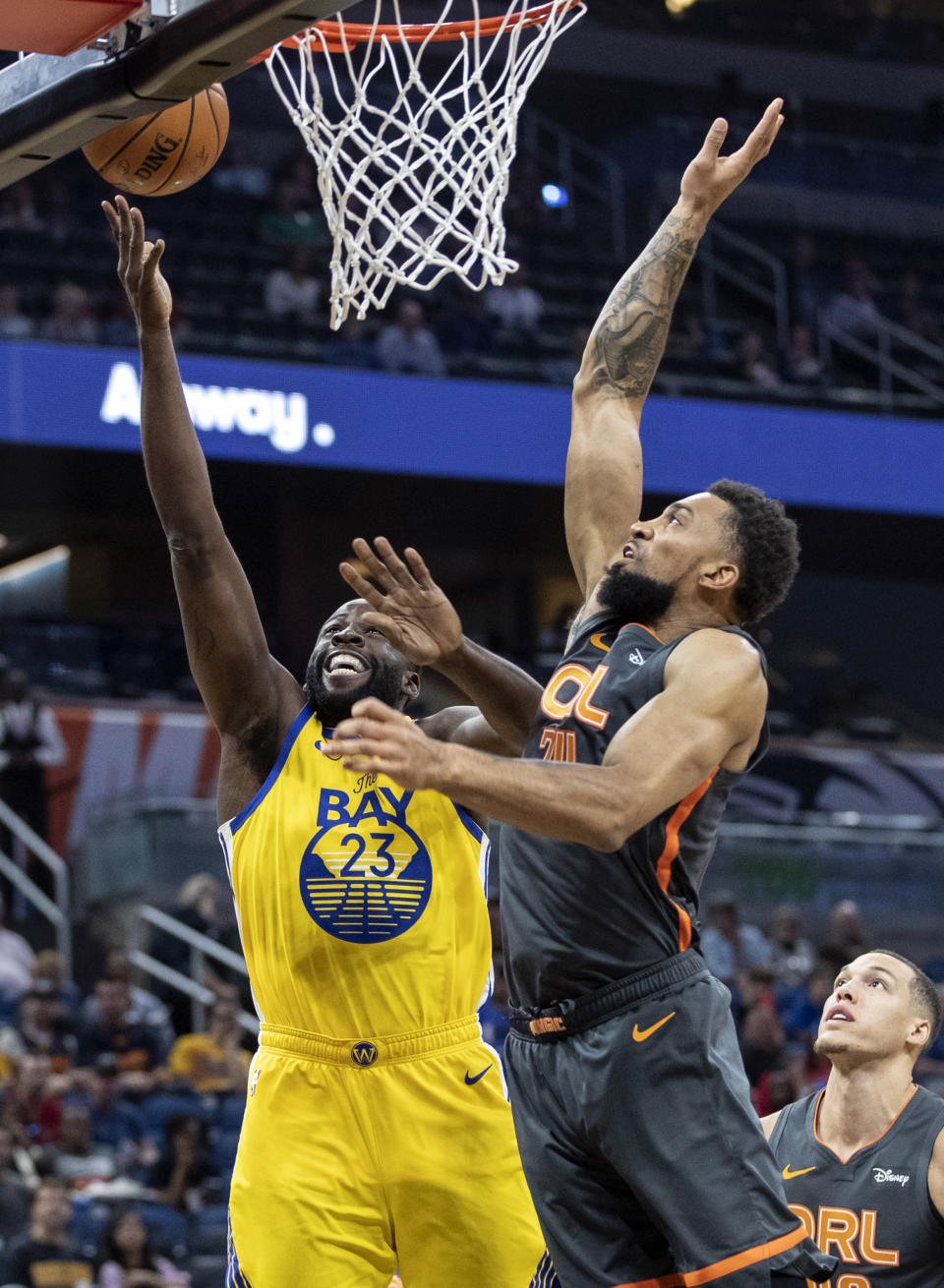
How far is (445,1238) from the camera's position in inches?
151

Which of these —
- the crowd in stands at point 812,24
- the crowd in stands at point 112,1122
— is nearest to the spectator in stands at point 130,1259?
the crowd in stands at point 112,1122

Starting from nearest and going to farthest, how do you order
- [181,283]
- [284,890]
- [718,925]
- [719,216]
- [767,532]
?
[767,532] → [284,890] → [718,925] → [181,283] → [719,216]

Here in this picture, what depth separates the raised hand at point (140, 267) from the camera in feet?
12.9

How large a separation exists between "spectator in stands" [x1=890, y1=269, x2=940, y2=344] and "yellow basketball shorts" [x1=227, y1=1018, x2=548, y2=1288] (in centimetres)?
1457

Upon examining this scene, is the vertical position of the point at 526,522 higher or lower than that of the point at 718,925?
higher

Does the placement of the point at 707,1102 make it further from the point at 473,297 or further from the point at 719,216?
the point at 719,216

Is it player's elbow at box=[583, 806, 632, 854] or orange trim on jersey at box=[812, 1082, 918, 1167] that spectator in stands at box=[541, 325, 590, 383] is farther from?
player's elbow at box=[583, 806, 632, 854]

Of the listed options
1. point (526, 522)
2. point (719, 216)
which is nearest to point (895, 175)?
point (719, 216)

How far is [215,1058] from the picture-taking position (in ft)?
Result: 31.8

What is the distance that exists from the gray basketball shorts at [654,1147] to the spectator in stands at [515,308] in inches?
498

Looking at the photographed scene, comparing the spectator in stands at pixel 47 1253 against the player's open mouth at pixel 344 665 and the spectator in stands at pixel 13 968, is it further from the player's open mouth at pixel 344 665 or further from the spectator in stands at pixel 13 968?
the player's open mouth at pixel 344 665

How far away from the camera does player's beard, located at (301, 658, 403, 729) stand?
4102 mm

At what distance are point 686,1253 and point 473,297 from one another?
13.2 meters

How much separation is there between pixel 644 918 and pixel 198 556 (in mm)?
1353
